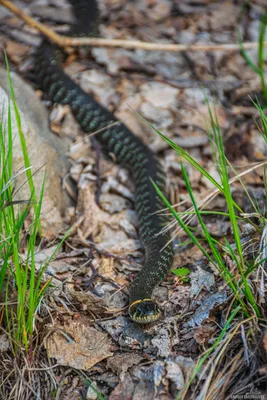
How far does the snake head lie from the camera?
14.5 ft

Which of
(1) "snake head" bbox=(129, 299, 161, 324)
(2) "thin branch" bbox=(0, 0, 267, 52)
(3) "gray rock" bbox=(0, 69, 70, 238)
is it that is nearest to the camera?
(1) "snake head" bbox=(129, 299, 161, 324)

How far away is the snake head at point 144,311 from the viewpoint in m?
4.41

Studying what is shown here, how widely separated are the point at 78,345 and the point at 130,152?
10.6ft

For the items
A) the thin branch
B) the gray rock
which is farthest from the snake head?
the thin branch

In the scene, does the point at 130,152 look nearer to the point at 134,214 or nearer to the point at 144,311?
the point at 134,214

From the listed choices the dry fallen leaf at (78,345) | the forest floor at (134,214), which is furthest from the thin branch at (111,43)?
the dry fallen leaf at (78,345)

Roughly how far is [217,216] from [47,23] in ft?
16.1

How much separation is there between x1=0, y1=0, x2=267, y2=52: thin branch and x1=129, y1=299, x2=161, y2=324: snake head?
4.04 meters

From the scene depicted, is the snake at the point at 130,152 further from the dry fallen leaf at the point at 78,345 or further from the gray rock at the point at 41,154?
the gray rock at the point at 41,154

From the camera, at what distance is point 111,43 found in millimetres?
7531

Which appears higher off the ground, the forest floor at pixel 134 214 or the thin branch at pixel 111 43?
the thin branch at pixel 111 43

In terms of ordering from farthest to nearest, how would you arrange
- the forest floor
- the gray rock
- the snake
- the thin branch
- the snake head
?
the thin branch → the gray rock → the snake → the snake head → the forest floor

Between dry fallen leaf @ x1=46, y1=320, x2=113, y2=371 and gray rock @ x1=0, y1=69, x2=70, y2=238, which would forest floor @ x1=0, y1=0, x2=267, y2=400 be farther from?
gray rock @ x1=0, y1=69, x2=70, y2=238

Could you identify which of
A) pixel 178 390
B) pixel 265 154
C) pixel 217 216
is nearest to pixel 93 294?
pixel 178 390
